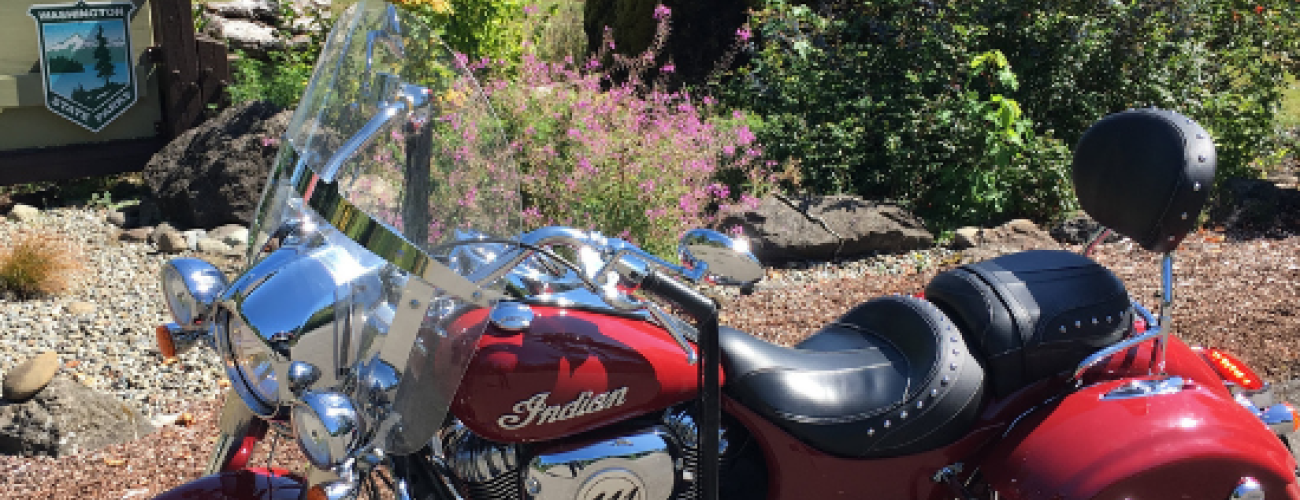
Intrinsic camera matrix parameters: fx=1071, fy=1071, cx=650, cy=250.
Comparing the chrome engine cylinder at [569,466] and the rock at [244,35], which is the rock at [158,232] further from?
the chrome engine cylinder at [569,466]

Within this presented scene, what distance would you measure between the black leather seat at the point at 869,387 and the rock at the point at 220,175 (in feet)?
13.4

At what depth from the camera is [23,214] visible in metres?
5.70

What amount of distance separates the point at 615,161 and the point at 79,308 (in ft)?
7.85

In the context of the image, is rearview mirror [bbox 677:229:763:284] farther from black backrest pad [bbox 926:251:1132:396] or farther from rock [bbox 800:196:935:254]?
rock [bbox 800:196:935:254]

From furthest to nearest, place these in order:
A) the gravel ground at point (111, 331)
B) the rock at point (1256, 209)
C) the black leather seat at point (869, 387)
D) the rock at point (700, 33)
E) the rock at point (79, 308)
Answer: the rock at point (700, 33) < the rock at point (1256, 209) < the rock at point (79, 308) < the gravel ground at point (111, 331) < the black leather seat at point (869, 387)

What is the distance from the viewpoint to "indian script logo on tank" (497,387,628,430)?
1771 millimetres

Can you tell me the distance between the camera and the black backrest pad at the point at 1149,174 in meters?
2.11

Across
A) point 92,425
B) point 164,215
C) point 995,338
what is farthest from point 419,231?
point 164,215

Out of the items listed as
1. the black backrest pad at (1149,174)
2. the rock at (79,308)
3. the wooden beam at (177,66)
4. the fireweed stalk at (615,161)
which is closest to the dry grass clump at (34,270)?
the rock at (79,308)

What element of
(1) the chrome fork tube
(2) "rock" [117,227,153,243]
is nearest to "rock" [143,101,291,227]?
(2) "rock" [117,227,153,243]

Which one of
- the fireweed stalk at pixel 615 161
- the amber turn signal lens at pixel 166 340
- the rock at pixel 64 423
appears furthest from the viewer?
the fireweed stalk at pixel 615 161

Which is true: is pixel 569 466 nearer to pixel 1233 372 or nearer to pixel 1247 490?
pixel 1247 490

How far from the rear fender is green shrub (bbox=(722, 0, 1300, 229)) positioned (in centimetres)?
379

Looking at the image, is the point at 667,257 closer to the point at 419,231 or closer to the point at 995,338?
the point at 995,338
